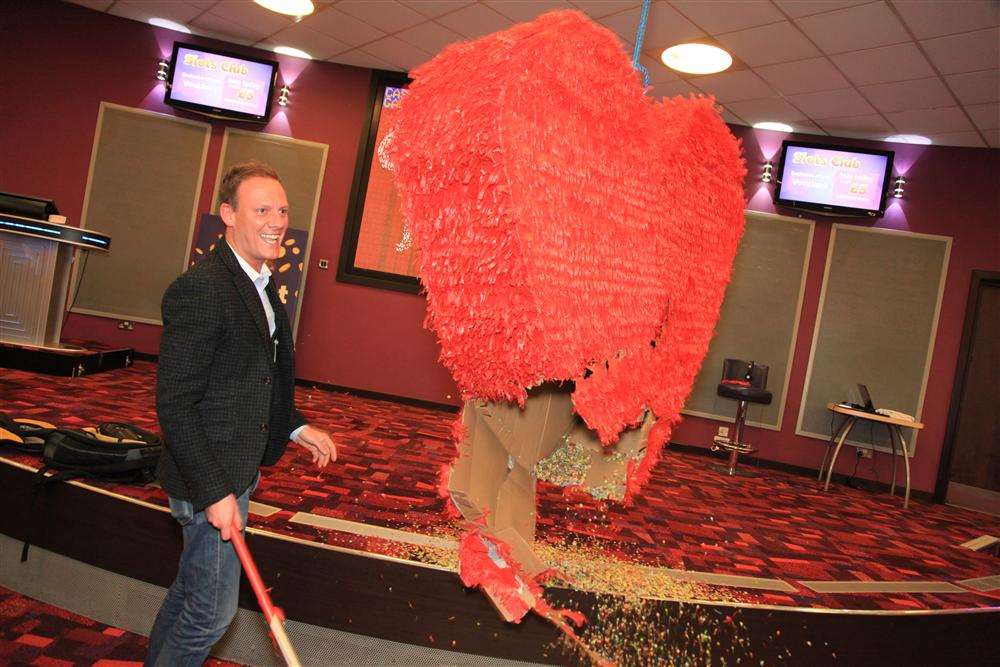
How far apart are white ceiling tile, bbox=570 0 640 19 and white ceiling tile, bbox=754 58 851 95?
114cm

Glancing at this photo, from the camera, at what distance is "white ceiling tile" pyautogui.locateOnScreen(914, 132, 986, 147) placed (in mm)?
4809

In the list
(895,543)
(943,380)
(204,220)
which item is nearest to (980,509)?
(943,380)

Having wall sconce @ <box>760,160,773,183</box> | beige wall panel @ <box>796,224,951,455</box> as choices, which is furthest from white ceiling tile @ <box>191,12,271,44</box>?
beige wall panel @ <box>796,224,951,455</box>

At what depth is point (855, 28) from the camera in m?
3.59

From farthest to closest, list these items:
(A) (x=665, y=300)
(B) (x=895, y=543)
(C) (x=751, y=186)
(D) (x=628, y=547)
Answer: (C) (x=751, y=186), (B) (x=895, y=543), (D) (x=628, y=547), (A) (x=665, y=300)

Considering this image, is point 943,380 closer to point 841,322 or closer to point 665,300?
point 841,322

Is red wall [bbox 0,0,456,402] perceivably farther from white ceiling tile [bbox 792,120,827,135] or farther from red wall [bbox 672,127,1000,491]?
white ceiling tile [bbox 792,120,827,135]

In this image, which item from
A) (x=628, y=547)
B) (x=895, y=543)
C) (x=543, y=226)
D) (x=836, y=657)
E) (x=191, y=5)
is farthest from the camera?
(x=191, y=5)

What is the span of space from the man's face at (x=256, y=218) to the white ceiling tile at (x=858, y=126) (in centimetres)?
509

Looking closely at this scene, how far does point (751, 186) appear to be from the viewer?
214 inches

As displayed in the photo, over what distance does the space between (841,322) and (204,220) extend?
538 centimetres

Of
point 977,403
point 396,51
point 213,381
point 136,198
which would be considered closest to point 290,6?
point 396,51

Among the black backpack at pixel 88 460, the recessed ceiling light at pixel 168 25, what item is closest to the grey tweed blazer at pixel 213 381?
the black backpack at pixel 88 460

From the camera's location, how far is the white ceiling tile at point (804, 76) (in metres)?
4.11
